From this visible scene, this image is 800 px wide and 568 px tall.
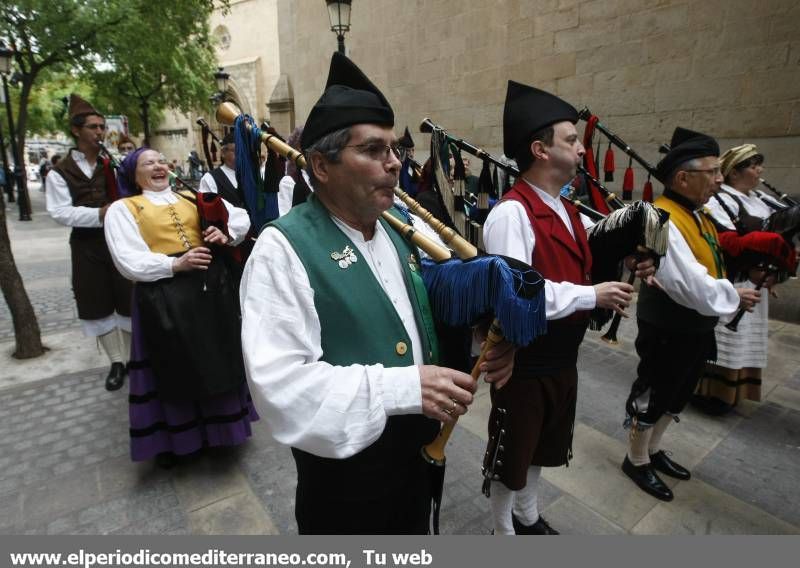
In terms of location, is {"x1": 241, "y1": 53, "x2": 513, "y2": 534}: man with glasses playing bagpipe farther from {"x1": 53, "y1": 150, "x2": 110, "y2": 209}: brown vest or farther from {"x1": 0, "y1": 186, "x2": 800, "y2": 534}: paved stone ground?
{"x1": 53, "y1": 150, "x2": 110, "y2": 209}: brown vest

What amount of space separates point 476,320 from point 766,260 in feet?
7.76

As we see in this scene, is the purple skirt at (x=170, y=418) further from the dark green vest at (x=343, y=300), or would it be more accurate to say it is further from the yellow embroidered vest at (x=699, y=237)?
the yellow embroidered vest at (x=699, y=237)

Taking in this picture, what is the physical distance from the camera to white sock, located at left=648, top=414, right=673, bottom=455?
9.66ft

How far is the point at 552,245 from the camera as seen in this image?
2.03 meters

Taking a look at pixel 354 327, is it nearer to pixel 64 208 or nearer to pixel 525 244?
pixel 525 244

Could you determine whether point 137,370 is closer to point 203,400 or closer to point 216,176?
point 203,400

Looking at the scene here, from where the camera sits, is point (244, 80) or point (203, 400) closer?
point (203, 400)

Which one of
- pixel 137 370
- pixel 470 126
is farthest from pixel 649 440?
pixel 470 126

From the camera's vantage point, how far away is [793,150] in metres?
5.55

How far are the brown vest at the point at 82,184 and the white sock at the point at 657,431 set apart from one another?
4985mm

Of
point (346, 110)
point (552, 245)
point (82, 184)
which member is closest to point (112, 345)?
point (82, 184)

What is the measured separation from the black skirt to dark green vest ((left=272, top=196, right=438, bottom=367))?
1810 mm

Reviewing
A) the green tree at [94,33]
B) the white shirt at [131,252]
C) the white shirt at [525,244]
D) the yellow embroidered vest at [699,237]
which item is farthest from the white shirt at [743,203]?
the green tree at [94,33]

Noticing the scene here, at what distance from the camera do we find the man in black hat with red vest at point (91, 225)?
4137mm
